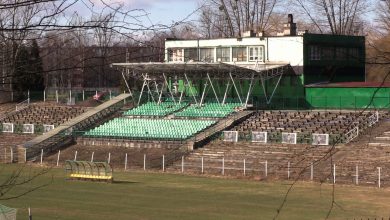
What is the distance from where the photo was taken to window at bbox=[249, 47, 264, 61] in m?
58.5

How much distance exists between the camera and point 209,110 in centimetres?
5519

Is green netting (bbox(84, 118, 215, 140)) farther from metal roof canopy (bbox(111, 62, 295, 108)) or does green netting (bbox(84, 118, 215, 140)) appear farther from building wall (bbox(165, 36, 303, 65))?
building wall (bbox(165, 36, 303, 65))

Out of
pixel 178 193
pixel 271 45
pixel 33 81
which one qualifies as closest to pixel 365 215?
pixel 178 193

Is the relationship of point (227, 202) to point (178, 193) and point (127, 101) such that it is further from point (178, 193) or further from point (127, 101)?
point (127, 101)

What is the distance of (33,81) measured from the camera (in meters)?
6.25

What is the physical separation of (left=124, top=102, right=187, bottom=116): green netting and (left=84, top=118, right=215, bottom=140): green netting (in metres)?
1.41

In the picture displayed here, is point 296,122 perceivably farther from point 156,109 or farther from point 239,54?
point 156,109

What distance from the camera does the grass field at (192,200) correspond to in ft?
84.0

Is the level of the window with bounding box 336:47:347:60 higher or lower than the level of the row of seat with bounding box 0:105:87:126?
higher

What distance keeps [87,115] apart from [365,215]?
123ft

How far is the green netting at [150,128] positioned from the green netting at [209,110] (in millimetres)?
1240

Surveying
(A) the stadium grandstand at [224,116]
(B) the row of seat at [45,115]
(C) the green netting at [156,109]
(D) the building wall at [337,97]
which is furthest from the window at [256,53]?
(B) the row of seat at [45,115]

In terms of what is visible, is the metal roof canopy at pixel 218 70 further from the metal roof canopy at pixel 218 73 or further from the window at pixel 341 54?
the window at pixel 341 54

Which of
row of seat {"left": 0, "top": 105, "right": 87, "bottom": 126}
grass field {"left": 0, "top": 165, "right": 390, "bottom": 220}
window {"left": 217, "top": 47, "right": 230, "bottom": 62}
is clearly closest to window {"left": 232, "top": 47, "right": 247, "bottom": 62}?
window {"left": 217, "top": 47, "right": 230, "bottom": 62}
